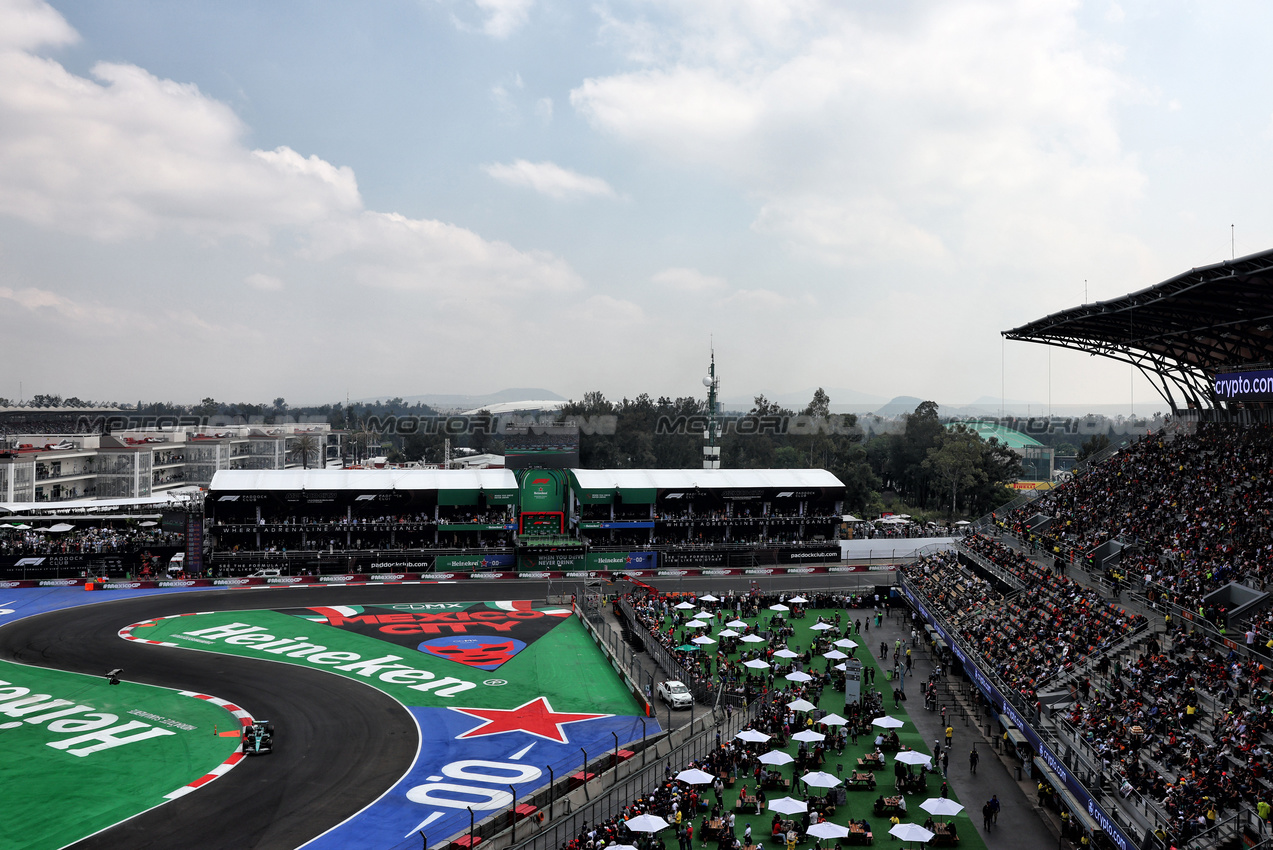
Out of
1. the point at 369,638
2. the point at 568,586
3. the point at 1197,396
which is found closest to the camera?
the point at 369,638

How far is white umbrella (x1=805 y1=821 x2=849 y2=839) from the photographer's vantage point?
71.8 feet

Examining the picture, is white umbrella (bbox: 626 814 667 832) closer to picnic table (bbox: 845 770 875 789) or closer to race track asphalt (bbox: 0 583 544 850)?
picnic table (bbox: 845 770 875 789)

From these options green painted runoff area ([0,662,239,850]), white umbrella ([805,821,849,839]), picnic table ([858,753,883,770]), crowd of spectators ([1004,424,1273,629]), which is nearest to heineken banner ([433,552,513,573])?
green painted runoff area ([0,662,239,850])

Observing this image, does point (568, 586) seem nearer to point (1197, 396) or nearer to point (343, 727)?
point (343, 727)

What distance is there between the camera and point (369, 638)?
4531 centimetres

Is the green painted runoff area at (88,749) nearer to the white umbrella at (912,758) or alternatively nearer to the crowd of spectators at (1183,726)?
the white umbrella at (912,758)

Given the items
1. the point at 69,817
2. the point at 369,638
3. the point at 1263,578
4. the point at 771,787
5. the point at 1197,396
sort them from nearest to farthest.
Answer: the point at 69,817
the point at 771,787
the point at 1263,578
the point at 369,638
the point at 1197,396

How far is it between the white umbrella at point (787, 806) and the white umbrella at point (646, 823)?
3.17 meters

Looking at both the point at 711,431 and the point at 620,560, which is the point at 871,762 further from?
the point at 711,431

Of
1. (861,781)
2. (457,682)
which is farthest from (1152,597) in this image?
(457,682)

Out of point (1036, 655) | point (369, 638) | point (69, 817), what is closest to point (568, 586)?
point (369, 638)

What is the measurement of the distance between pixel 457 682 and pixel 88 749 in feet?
45.3

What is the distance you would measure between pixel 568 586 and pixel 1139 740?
39.4m

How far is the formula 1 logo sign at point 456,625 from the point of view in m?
43.3
